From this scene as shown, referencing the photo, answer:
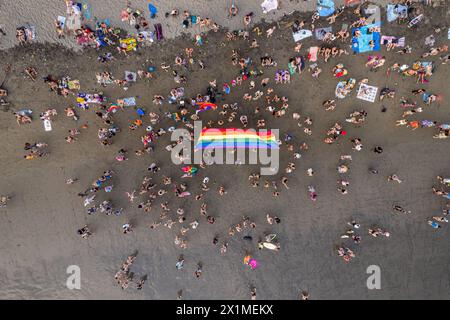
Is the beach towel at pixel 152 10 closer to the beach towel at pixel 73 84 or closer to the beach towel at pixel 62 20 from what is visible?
the beach towel at pixel 62 20

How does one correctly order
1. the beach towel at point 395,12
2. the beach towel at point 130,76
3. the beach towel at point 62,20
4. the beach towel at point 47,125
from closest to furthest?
the beach towel at point 395,12 < the beach towel at point 62,20 < the beach towel at point 130,76 < the beach towel at point 47,125

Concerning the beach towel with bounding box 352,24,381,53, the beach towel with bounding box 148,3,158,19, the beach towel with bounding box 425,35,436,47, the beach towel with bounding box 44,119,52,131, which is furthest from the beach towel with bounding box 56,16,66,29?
the beach towel with bounding box 425,35,436,47

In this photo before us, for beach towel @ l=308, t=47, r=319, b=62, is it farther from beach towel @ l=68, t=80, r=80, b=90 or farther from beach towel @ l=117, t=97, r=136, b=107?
beach towel @ l=68, t=80, r=80, b=90

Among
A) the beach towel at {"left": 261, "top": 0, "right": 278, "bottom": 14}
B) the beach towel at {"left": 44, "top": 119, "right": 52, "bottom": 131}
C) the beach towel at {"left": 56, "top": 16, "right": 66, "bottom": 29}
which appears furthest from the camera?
the beach towel at {"left": 44, "top": 119, "right": 52, "bottom": 131}

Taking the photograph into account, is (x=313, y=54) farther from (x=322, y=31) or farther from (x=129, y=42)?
(x=129, y=42)

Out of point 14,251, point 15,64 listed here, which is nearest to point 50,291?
point 14,251

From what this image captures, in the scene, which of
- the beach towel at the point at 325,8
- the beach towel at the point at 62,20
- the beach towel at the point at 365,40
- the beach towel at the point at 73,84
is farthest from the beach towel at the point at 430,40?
the beach towel at the point at 62,20

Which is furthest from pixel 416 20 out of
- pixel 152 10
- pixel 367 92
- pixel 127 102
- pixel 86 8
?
pixel 86 8
